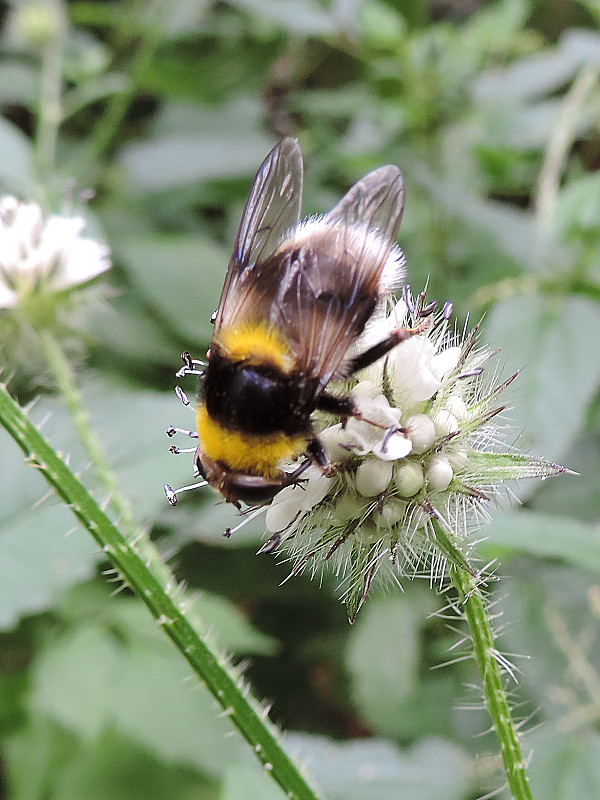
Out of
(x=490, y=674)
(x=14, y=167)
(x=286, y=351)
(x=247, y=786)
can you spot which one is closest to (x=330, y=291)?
(x=286, y=351)

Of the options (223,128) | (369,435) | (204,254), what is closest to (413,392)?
(369,435)

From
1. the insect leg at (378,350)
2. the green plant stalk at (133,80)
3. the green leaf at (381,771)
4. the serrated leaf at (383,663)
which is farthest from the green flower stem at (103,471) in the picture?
the green plant stalk at (133,80)

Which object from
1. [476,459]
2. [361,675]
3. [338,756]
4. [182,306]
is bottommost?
[361,675]

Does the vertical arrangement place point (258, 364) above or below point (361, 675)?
above

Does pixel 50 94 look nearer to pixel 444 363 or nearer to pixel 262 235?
pixel 262 235

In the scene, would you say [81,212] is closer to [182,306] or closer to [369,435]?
[182,306]

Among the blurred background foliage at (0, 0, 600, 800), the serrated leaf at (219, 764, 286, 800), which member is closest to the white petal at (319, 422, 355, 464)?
the blurred background foliage at (0, 0, 600, 800)

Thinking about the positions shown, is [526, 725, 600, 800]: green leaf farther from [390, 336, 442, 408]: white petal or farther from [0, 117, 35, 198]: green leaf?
[0, 117, 35, 198]: green leaf
